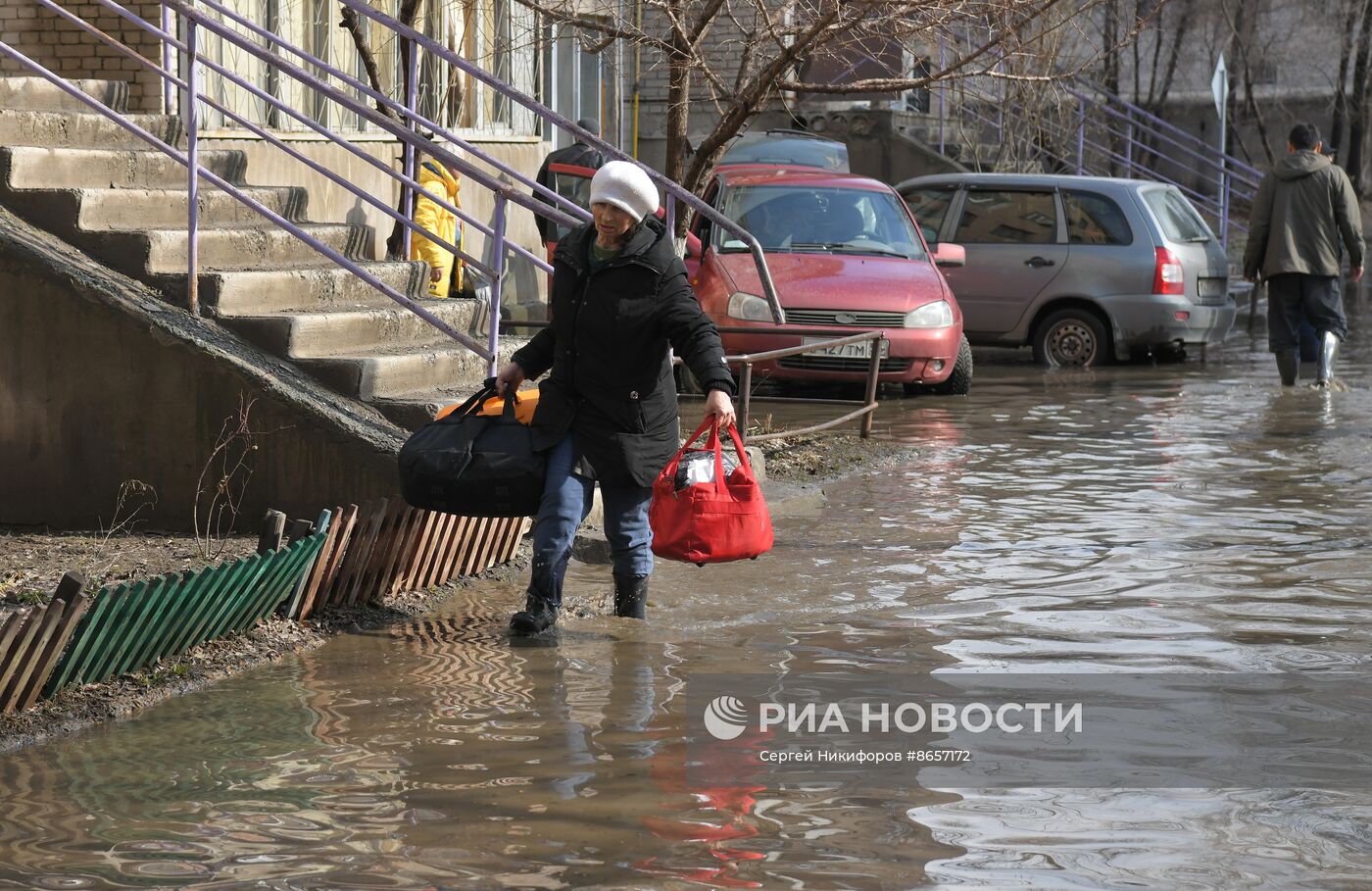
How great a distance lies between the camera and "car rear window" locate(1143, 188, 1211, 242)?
16.7 m

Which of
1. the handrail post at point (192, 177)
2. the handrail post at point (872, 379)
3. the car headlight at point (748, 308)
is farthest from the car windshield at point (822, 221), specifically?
the handrail post at point (192, 177)

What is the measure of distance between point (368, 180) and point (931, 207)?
16.8 ft

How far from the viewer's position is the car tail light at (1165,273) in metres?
16.4

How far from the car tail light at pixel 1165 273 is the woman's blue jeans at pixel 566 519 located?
34.9ft

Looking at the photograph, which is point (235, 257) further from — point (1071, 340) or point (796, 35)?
point (1071, 340)

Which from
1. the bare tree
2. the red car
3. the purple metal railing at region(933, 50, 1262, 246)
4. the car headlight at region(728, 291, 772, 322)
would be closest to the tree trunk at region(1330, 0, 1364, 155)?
the purple metal railing at region(933, 50, 1262, 246)

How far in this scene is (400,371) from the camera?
8.49 meters

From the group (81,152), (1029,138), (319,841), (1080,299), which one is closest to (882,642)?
(319,841)

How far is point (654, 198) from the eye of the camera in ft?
21.0

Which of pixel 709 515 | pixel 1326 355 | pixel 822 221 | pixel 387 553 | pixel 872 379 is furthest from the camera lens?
pixel 822 221

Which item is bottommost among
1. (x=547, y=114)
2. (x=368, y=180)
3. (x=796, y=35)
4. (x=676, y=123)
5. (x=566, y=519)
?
(x=566, y=519)

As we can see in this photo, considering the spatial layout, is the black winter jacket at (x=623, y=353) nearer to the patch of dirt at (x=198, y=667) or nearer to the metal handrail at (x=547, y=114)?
the patch of dirt at (x=198, y=667)

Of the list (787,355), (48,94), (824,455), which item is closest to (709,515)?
(787,355)

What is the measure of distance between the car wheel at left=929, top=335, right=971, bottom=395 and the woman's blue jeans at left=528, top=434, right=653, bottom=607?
326 inches
